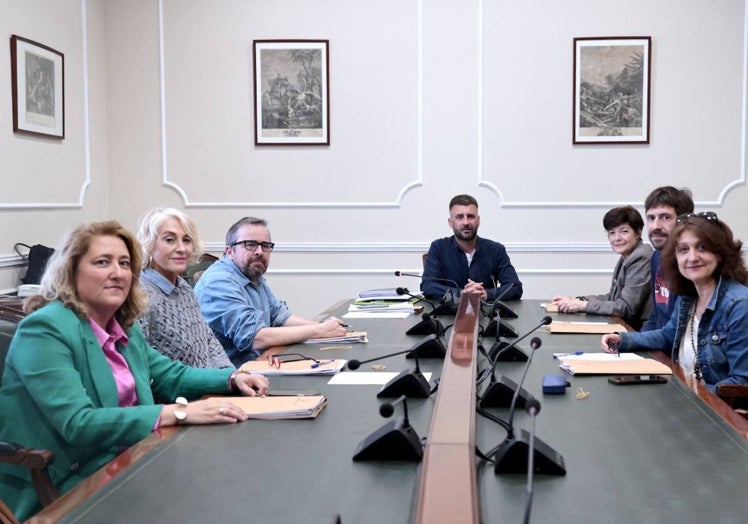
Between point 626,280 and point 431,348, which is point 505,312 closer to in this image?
point 626,280

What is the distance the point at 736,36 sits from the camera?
6055 millimetres

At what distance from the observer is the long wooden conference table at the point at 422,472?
140cm

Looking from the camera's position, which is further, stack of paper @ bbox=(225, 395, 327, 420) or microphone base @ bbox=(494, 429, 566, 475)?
stack of paper @ bbox=(225, 395, 327, 420)

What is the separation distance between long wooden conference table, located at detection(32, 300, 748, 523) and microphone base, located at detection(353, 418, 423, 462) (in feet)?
0.06

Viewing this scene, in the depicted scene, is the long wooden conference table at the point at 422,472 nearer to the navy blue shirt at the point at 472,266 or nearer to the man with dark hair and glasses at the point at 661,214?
the man with dark hair and glasses at the point at 661,214

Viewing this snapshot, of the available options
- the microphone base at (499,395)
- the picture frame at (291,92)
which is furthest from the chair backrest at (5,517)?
the picture frame at (291,92)

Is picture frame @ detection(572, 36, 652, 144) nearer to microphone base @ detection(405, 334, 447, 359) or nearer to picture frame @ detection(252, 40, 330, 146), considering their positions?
picture frame @ detection(252, 40, 330, 146)

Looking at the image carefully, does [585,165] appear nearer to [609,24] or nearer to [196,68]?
[609,24]

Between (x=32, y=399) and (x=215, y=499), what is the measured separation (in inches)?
29.3

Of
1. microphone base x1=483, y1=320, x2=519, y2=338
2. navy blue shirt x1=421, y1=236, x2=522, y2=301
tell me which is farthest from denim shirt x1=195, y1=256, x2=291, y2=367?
navy blue shirt x1=421, y1=236, x2=522, y2=301

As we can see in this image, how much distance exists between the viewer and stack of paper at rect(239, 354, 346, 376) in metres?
2.61

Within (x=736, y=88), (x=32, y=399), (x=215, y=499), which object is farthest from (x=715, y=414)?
(x=736, y=88)

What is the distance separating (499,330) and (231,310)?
3.41ft

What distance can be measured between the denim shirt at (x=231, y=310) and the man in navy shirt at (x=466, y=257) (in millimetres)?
1703
